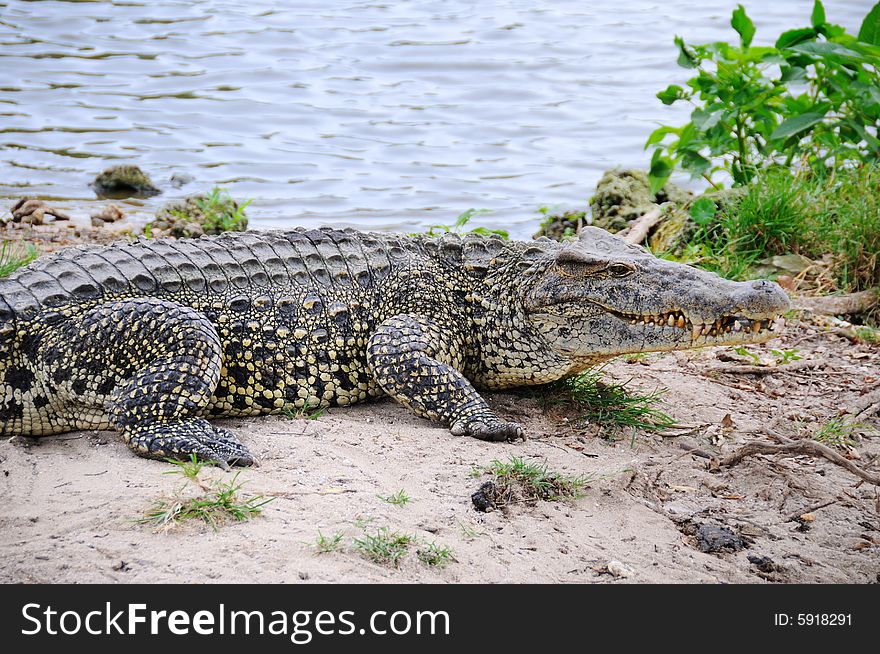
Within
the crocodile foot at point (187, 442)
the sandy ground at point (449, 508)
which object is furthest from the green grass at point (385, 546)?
the crocodile foot at point (187, 442)

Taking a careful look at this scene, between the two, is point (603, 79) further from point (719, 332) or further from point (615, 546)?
point (615, 546)

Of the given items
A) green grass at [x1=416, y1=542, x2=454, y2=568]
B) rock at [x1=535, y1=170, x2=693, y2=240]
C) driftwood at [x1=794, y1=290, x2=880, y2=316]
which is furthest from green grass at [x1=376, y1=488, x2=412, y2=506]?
rock at [x1=535, y1=170, x2=693, y2=240]

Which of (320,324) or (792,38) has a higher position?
(792,38)

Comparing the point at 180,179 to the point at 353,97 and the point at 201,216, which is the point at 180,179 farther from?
the point at 353,97

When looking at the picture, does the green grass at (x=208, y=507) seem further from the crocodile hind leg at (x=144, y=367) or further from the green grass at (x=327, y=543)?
the crocodile hind leg at (x=144, y=367)

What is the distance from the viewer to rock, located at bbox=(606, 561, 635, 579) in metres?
3.42

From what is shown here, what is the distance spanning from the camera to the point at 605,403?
5152 mm

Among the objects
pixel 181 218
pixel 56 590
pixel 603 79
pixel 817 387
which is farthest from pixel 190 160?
pixel 56 590

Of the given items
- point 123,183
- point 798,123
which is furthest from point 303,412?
point 123,183

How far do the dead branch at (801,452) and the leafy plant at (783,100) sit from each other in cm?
398

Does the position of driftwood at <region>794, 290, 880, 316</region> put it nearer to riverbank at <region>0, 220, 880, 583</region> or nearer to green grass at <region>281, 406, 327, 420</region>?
riverbank at <region>0, 220, 880, 583</region>

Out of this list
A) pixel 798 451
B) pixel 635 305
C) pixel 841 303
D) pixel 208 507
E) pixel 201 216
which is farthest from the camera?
pixel 201 216

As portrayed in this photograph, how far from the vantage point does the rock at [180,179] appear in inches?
423

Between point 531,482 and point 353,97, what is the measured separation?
1044cm
